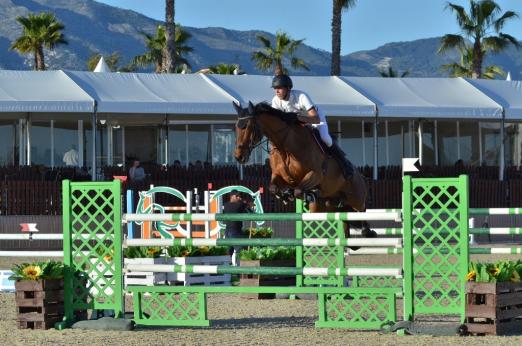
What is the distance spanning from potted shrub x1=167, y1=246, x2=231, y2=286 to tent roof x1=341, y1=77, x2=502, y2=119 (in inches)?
592

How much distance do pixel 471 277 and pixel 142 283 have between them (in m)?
5.12

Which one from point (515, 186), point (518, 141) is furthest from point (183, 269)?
point (518, 141)

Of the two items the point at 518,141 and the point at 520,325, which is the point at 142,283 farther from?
the point at 518,141

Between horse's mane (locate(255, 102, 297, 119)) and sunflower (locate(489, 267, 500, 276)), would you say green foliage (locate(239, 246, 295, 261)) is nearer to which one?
horse's mane (locate(255, 102, 297, 119))

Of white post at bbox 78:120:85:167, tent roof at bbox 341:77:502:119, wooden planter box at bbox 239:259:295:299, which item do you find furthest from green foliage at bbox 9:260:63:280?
white post at bbox 78:120:85:167

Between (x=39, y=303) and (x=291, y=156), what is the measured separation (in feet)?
12.3

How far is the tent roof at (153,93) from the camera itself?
2816 centimetres

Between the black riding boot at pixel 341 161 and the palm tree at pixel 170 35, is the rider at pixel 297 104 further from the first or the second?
the palm tree at pixel 170 35

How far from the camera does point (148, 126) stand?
34.8m

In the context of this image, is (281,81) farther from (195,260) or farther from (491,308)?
(491,308)

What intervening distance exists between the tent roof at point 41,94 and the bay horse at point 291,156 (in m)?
13.8

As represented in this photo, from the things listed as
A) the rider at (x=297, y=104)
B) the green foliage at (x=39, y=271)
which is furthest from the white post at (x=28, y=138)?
the green foliage at (x=39, y=271)

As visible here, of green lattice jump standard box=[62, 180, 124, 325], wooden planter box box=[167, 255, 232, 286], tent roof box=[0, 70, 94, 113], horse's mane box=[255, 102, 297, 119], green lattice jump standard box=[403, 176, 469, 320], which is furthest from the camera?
tent roof box=[0, 70, 94, 113]

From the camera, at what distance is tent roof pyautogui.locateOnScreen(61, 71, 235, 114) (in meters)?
28.2
